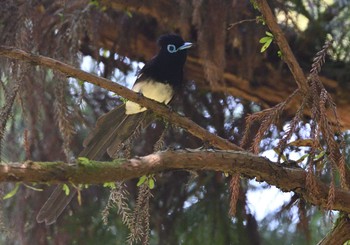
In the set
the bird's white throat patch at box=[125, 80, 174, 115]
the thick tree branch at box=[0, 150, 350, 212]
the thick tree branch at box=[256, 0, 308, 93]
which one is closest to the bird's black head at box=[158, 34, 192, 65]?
the bird's white throat patch at box=[125, 80, 174, 115]

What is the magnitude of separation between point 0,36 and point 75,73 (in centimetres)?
99

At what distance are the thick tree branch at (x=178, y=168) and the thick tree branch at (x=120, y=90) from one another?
0.16 meters

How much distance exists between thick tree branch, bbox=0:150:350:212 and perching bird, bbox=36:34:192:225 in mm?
469

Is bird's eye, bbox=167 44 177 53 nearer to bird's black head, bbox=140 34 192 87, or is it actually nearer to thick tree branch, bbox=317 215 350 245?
bird's black head, bbox=140 34 192 87

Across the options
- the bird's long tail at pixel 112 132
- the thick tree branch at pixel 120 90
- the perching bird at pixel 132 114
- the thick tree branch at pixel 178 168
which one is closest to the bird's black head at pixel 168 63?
the perching bird at pixel 132 114

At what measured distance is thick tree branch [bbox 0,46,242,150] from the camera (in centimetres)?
182

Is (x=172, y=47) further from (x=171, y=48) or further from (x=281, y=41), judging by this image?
(x=281, y=41)

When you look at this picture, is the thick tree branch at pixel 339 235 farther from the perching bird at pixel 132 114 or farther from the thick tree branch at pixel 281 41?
the perching bird at pixel 132 114

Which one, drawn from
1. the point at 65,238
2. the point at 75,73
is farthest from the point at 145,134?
the point at 75,73

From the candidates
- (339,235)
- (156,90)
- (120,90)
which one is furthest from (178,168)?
(156,90)

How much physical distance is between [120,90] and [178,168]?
17.5 inches

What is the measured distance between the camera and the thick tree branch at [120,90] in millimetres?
1821

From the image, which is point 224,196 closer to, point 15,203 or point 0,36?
point 15,203

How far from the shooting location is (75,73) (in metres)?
1.84
